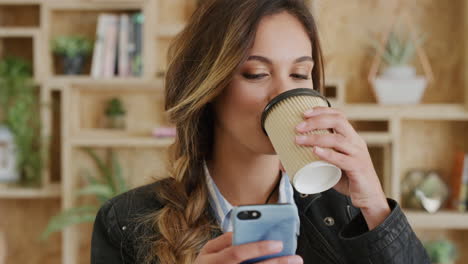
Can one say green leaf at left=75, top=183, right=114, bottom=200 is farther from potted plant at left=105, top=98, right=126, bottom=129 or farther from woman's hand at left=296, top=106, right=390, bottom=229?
woman's hand at left=296, top=106, right=390, bottom=229

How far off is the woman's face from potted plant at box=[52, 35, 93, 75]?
2.10m

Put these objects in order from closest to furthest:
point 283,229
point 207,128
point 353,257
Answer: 1. point 283,229
2. point 353,257
3. point 207,128

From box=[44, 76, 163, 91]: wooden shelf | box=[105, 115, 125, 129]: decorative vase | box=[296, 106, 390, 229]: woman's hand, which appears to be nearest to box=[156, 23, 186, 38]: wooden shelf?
box=[44, 76, 163, 91]: wooden shelf

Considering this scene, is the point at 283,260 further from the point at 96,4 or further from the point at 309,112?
the point at 96,4

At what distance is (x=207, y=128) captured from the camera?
131cm

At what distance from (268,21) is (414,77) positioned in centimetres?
197

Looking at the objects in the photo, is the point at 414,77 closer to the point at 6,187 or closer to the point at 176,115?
the point at 176,115

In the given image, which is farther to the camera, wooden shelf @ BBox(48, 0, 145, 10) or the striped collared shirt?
wooden shelf @ BBox(48, 0, 145, 10)

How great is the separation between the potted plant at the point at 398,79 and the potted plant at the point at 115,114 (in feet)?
4.34

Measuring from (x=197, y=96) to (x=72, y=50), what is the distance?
205 cm

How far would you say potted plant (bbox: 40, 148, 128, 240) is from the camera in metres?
2.83

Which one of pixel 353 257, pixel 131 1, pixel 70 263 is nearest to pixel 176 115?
pixel 353 257

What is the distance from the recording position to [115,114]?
10.3ft

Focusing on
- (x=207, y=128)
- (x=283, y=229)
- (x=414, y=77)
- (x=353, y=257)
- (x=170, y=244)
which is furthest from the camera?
(x=414, y=77)
